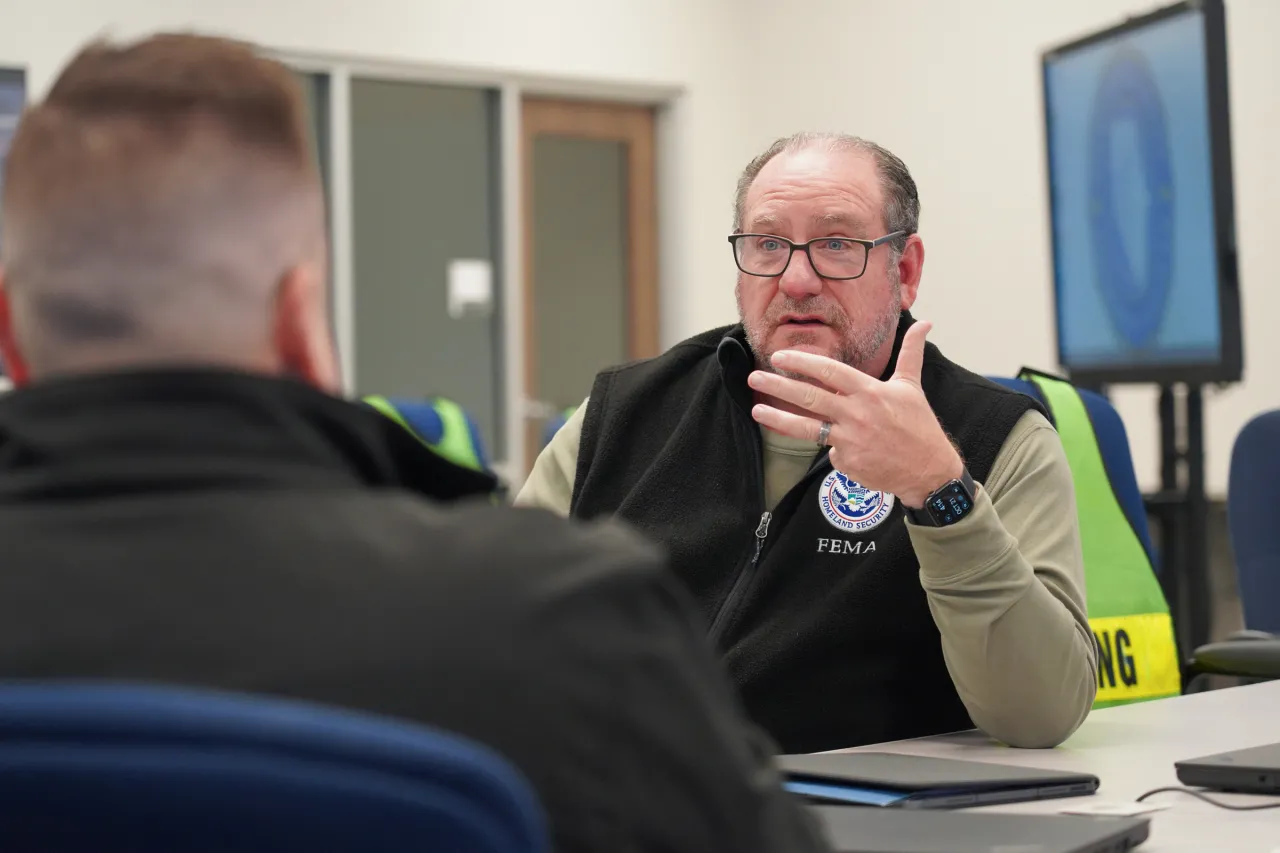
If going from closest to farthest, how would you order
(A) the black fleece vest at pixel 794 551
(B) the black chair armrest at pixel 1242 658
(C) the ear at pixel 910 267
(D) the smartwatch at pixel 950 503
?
(D) the smartwatch at pixel 950 503 < (A) the black fleece vest at pixel 794 551 < (B) the black chair armrest at pixel 1242 658 < (C) the ear at pixel 910 267

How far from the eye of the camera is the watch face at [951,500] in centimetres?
150

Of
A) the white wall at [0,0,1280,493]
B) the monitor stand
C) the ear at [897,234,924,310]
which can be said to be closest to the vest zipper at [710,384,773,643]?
the ear at [897,234,924,310]

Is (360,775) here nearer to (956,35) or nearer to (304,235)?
(304,235)

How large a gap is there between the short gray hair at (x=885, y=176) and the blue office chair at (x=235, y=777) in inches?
62.6

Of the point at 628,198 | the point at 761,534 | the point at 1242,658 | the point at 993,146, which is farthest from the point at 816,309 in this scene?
the point at 628,198

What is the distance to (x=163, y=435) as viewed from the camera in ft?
2.03

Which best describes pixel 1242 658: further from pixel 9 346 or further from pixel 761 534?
pixel 9 346

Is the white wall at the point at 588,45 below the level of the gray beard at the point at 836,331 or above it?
above

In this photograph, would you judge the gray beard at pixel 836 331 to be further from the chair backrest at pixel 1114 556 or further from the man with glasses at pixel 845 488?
the chair backrest at pixel 1114 556

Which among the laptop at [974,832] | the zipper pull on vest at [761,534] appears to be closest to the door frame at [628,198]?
the zipper pull on vest at [761,534]

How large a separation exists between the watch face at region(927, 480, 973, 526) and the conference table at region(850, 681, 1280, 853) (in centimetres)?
24

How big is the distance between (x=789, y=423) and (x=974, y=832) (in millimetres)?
666

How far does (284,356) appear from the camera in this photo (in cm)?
71

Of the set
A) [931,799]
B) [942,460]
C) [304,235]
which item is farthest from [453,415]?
[304,235]
